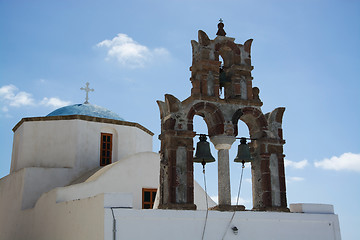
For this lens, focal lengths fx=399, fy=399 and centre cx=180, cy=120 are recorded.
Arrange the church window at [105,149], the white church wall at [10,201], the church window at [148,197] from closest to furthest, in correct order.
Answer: the church window at [148,197]
the white church wall at [10,201]
the church window at [105,149]

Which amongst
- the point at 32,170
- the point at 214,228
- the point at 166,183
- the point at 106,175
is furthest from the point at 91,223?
the point at 32,170

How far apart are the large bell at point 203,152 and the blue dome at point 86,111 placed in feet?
19.2

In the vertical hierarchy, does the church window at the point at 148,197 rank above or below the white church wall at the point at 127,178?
below

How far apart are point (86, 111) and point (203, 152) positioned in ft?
20.5

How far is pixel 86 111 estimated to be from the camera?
38.4 feet

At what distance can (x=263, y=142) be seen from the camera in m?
6.57

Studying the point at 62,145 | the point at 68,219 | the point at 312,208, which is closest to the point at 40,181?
the point at 62,145

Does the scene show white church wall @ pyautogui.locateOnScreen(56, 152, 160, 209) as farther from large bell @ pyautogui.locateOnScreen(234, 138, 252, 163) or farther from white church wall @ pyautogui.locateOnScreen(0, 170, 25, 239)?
large bell @ pyautogui.locateOnScreen(234, 138, 252, 163)

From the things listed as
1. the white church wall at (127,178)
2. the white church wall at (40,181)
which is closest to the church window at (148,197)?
the white church wall at (127,178)

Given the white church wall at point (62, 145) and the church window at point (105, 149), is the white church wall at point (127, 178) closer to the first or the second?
the white church wall at point (62, 145)

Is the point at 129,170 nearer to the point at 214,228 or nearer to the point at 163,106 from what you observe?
the point at 163,106

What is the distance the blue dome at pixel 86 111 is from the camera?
1160cm

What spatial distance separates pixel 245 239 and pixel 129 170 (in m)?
4.23

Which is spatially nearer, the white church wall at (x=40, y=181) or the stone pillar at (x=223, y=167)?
the stone pillar at (x=223, y=167)
